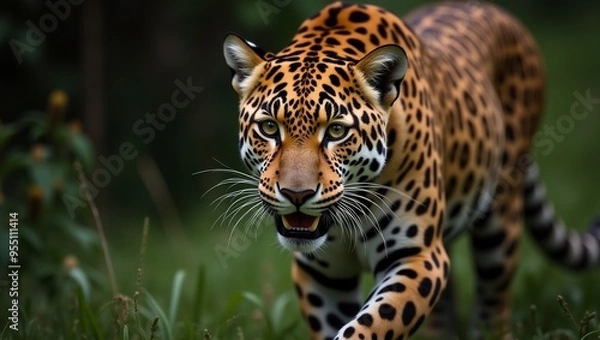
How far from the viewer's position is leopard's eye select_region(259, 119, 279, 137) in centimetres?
425

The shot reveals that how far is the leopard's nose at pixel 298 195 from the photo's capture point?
4016mm

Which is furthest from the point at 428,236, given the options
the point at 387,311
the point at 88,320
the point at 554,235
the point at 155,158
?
the point at 155,158

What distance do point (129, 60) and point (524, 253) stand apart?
4.12 m

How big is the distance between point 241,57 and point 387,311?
1215 millimetres

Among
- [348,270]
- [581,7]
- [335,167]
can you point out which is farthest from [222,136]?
[581,7]

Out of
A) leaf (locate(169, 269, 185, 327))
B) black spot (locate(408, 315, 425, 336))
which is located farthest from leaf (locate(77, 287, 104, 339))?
black spot (locate(408, 315, 425, 336))

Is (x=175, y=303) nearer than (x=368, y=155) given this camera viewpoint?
No

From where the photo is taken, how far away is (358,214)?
4.68 meters

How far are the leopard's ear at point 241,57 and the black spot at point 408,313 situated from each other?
1127 mm

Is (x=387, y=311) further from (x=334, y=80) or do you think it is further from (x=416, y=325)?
(x=334, y=80)

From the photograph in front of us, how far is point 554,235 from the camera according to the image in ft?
23.7

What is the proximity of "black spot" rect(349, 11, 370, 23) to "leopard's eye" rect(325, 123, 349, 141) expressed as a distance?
2.89 ft

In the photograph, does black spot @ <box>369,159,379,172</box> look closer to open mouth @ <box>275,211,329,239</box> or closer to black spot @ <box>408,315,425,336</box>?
open mouth @ <box>275,211,329,239</box>

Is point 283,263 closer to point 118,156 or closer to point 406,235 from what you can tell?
point 118,156
